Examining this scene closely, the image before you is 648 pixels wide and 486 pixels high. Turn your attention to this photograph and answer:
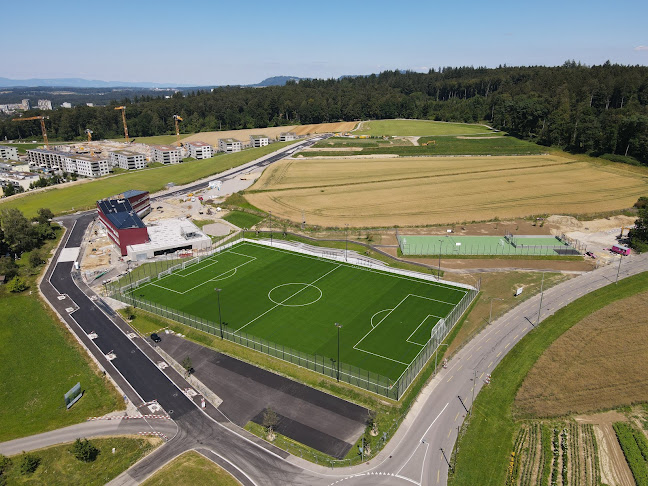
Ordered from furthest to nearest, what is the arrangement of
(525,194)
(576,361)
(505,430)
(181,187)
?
(181,187), (525,194), (576,361), (505,430)

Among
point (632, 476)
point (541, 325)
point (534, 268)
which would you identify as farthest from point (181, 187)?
point (632, 476)

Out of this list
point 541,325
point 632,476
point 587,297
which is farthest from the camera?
point 587,297

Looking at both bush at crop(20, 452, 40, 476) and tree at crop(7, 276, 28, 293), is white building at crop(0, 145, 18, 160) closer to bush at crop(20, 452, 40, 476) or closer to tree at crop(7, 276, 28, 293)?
tree at crop(7, 276, 28, 293)

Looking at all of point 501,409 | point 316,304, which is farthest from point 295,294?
point 501,409

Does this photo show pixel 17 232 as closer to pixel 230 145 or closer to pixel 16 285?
pixel 16 285

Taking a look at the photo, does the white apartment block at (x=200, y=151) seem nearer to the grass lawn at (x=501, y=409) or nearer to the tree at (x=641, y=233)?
the tree at (x=641, y=233)

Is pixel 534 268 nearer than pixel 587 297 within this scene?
No

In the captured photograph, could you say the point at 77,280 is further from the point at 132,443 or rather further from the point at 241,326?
the point at 132,443

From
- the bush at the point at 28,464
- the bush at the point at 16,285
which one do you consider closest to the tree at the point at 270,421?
the bush at the point at 28,464
